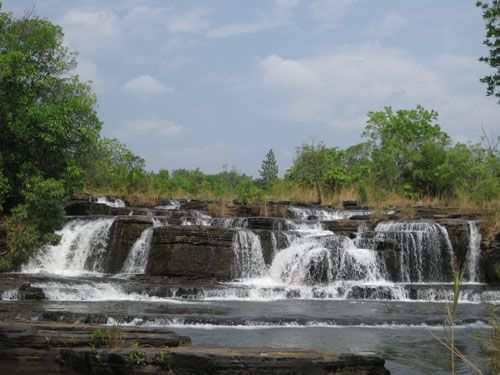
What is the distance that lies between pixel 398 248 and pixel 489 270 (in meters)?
3.19

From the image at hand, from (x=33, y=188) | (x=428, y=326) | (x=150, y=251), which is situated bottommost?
(x=428, y=326)

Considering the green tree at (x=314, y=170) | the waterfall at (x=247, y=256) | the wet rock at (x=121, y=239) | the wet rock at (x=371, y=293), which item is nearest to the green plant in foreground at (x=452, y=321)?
the wet rock at (x=371, y=293)

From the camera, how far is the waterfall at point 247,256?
20.7 m

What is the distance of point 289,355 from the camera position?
768cm

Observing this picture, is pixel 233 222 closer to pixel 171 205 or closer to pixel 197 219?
pixel 197 219

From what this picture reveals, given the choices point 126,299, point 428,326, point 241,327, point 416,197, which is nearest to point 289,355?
point 241,327

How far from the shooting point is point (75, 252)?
22.0m

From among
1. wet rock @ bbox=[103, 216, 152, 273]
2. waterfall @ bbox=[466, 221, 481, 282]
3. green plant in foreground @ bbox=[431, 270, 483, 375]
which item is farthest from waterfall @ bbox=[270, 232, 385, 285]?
green plant in foreground @ bbox=[431, 270, 483, 375]

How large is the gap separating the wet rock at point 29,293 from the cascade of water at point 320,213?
13.5 metres

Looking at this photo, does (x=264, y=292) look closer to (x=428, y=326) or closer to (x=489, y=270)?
(x=428, y=326)

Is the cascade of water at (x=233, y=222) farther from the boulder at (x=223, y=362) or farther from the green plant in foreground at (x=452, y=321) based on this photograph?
the green plant in foreground at (x=452, y=321)

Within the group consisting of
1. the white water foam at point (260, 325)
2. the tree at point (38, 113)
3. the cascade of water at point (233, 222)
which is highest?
the tree at point (38, 113)

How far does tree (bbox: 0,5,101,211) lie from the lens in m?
20.7

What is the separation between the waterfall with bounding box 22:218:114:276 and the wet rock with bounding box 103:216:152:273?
0.28 metres
